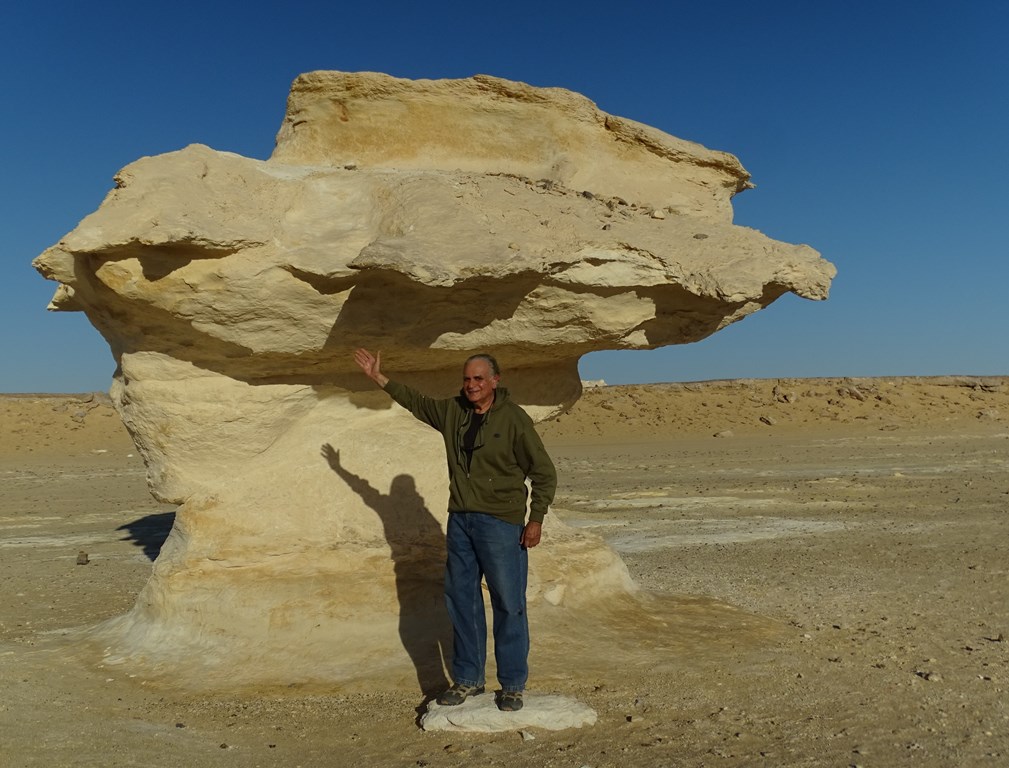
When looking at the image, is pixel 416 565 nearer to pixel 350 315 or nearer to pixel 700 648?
pixel 350 315

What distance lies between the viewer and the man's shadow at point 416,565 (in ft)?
17.0

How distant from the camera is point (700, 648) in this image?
5.42 metres

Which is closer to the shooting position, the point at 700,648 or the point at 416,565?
the point at 700,648

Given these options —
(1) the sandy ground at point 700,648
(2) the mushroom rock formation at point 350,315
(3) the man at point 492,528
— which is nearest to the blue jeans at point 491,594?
(3) the man at point 492,528

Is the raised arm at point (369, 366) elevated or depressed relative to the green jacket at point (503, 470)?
elevated

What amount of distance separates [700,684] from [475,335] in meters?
2.45

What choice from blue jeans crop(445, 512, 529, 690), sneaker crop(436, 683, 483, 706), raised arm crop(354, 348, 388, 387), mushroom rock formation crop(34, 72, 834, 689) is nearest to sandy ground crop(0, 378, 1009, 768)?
sneaker crop(436, 683, 483, 706)

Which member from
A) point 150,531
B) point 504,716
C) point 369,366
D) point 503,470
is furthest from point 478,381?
point 150,531

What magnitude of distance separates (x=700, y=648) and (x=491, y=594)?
1.81 m

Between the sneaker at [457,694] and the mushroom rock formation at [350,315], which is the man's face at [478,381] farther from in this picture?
the sneaker at [457,694]

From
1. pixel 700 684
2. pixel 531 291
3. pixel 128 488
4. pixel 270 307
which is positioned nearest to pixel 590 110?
pixel 531 291

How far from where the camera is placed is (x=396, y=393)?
186 inches

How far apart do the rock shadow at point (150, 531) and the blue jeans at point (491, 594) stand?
633 cm

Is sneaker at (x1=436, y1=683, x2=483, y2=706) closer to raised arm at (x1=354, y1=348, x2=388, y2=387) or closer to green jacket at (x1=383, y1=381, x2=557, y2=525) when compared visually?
green jacket at (x1=383, y1=381, x2=557, y2=525)
